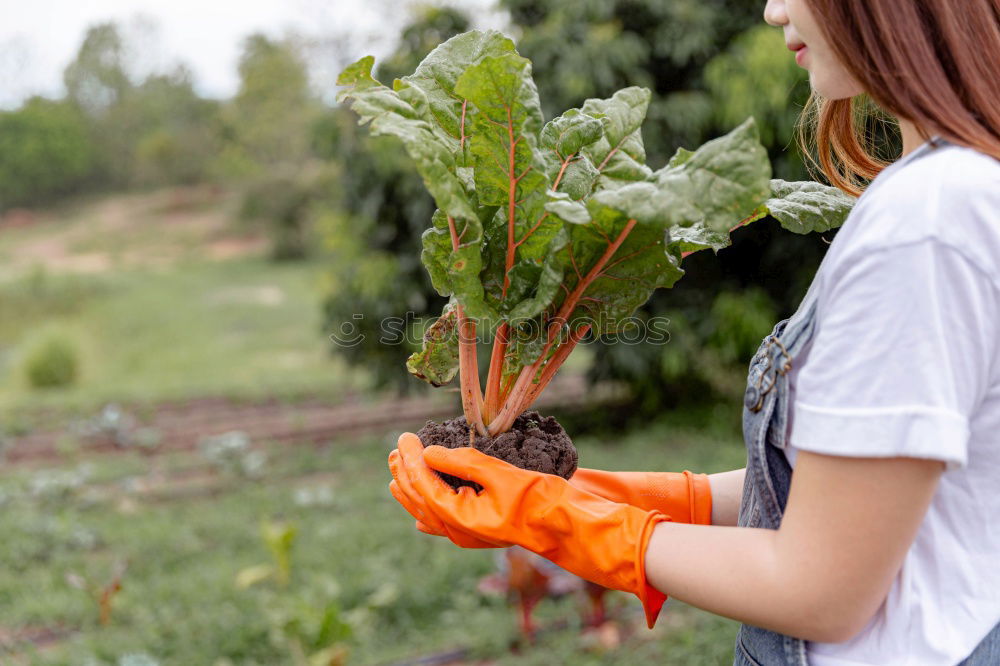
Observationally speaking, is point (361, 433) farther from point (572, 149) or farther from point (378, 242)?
point (572, 149)

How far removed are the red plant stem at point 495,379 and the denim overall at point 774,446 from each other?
35cm

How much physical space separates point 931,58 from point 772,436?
0.40 m

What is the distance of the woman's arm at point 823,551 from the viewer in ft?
2.45

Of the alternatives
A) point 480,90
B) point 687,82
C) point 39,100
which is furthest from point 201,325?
point 39,100

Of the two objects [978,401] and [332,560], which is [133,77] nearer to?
[332,560]

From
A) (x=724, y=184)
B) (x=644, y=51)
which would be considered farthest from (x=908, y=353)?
(x=644, y=51)

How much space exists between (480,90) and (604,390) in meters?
6.53

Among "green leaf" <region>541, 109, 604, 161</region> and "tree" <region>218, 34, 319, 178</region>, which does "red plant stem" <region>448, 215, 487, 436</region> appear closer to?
"green leaf" <region>541, 109, 604, 161</region>

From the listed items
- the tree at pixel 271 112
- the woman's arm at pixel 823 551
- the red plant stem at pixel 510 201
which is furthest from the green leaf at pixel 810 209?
the tree at pixel 271 112

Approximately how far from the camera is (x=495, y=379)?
4.00 ft

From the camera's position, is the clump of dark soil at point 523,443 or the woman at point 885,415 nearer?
the woman at point 885,415

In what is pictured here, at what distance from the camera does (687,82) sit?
18.2ft

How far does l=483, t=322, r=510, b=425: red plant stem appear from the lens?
1.18 metres

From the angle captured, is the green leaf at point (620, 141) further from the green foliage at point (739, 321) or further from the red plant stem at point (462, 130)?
the green foliage at point (739, 321)
